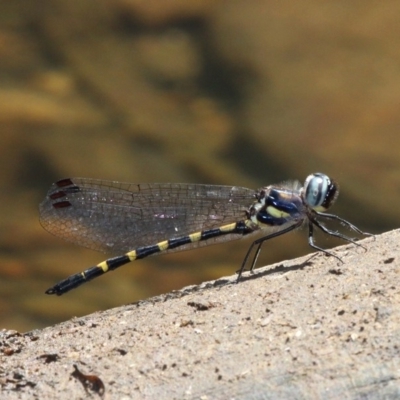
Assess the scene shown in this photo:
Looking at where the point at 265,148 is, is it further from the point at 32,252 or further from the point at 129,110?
the point at 32,252

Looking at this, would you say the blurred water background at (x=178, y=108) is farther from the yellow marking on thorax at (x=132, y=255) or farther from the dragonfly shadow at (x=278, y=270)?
the dragonfly shadow at (x=278, y=270)

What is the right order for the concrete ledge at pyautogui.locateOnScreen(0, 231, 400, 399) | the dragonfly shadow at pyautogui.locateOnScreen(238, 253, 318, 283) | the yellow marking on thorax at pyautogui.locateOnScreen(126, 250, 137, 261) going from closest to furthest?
the concrete ledge at pyautogui.locateOnScreen(0, 231, 400, 399) < the dragonfly shadow at pyautogui.locateOnScreen(238, 253, 318, 283) < the yellow marking on thorax at pyautogui.locateOnScreen(126, 250, 137, 261)

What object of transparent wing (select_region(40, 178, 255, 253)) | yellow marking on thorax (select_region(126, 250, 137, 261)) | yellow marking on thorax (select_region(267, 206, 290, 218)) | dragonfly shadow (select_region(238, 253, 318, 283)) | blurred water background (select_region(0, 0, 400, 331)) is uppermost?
blurred water background (select_region(0, 0, 400, 331))

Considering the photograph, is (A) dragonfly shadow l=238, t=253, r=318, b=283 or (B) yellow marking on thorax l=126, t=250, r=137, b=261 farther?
(B) yellow marking on thorax l=126, t=250, r=137, b=261

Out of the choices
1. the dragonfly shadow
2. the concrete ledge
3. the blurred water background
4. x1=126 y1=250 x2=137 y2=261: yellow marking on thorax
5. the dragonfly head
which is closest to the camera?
the concrete ledge

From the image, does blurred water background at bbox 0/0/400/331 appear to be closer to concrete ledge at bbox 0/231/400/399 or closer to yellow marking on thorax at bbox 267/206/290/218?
yellow marking on thorax at bbox 267/206/290/218

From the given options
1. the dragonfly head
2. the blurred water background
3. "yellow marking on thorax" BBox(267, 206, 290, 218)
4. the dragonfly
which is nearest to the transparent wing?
the dragonfly
